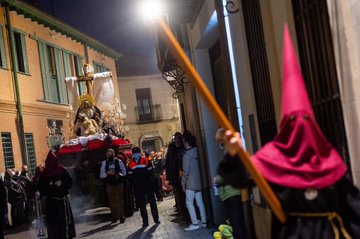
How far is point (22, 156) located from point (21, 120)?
5.37 feet

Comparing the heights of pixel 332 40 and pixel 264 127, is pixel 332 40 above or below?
above

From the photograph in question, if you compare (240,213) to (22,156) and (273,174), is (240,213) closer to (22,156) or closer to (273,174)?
(273,174)

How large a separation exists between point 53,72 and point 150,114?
19967mm

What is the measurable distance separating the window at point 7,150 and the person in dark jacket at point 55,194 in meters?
12.3

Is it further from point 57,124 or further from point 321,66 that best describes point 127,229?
point 57,124

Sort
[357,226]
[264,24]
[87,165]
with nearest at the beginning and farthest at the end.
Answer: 1. [357,226]
2. [264,24]
3. [87,165]

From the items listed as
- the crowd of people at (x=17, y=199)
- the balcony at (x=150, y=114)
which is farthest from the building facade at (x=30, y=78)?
the balcony at (x=150, y=114)

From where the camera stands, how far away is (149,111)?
4775 cm

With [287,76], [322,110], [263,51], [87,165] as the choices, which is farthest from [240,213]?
[87,165]

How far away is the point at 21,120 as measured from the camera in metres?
23.6

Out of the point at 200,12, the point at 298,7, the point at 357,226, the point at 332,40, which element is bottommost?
the point at 357,226

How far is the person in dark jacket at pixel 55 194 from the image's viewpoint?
10.2 metres

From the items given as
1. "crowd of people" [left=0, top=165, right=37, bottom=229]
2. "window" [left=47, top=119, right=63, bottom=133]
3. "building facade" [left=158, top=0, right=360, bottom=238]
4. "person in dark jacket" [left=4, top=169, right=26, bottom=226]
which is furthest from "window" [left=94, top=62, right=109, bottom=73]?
"building facade" [left=158, top=0, right=360, bottom=238]

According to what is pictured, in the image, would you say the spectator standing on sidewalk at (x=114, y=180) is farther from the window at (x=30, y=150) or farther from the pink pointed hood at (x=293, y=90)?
the window at (x=30, y=150)
